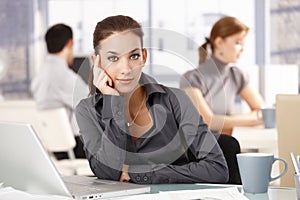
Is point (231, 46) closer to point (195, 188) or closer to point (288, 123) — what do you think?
point (288, 123)

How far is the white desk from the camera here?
326 cm

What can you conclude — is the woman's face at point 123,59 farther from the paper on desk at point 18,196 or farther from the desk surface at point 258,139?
the desk surface at point 258,139

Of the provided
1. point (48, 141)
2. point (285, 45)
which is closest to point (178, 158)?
point (48, 141)

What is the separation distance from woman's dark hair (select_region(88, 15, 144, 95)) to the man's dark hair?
10.4ft

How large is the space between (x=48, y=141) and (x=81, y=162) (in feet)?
0.94

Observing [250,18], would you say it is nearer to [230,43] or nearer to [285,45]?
[285,45]

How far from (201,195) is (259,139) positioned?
185 centimetres

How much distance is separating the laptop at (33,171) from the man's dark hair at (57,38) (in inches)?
135

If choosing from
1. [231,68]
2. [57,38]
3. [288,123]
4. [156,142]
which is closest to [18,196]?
[156,142]

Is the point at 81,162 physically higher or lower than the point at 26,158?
lower

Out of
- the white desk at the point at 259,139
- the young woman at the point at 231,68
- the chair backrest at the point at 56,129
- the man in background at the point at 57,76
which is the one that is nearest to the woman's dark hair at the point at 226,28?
the young woman at the point at 231,68

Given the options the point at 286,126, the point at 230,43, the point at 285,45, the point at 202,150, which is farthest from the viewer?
the point at 285,45

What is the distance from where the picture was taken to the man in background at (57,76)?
4812 millimetres

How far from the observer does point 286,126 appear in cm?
177
